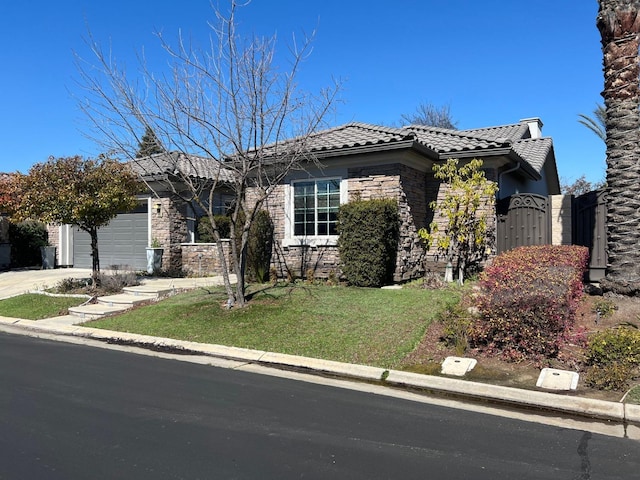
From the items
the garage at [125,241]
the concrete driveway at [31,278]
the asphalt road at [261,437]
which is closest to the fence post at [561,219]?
the asphalt road at [261,437]

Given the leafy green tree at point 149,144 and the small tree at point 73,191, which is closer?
the leafy green tree at point 149,144

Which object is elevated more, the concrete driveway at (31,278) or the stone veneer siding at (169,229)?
the stone veneer siding at (169,229)

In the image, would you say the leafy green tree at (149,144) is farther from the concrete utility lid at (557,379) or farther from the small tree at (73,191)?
the concrete utility lid at (557,379)

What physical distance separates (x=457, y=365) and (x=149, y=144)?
747 cm

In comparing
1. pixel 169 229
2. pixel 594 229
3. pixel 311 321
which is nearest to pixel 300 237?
pixel 311 321

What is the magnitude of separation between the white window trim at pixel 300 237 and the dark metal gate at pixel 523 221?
13.9 feet

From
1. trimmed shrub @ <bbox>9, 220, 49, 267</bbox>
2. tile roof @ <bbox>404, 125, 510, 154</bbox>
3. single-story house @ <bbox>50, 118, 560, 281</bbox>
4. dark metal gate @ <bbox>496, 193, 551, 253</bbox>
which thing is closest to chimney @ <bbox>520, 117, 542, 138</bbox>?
single-story house @ <bbox>50, 118, 560, 281</bbox>

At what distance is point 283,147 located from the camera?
11.2 m

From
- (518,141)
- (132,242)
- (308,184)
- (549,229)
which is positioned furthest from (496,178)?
(132,242)

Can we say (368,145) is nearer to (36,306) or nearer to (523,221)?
(523,221)

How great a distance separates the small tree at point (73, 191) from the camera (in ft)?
40.3

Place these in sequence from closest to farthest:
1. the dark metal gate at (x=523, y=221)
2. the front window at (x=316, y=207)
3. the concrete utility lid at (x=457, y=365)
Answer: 1. the concrete utility lid at (x=457, y=365)
2. the dark metal gate at (x=523, y=221)
3. the front window at (x=316, y=207)

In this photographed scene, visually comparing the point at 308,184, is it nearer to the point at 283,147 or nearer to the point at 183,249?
the point at 283,147

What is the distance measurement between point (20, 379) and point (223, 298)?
504 cm
